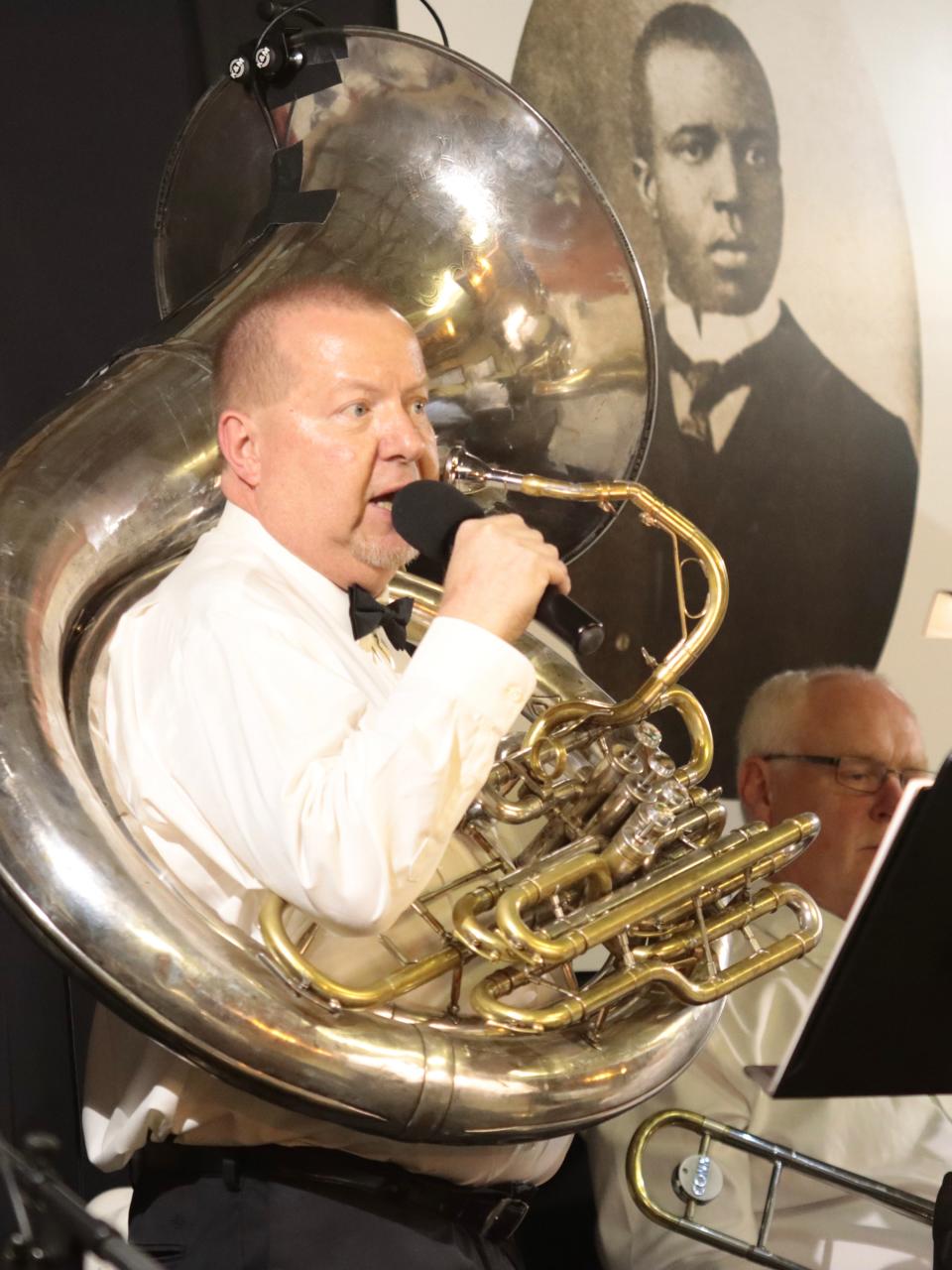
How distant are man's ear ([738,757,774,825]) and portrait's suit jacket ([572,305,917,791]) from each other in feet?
0.25

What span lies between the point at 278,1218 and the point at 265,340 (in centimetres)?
84

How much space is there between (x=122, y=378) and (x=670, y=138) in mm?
1279

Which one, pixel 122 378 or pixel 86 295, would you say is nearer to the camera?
pixel 122 378

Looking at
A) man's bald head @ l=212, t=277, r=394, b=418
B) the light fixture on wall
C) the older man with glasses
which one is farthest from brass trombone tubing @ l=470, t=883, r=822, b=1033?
the light fixture on wall

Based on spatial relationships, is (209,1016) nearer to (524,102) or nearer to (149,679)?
(149,679)

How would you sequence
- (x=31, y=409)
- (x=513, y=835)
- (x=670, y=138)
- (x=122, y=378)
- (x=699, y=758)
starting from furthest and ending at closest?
(x=670, y=138)
(x=31, y=409)
(x=513, y=835)
(x=699, y=758)
(x=122, y=378)

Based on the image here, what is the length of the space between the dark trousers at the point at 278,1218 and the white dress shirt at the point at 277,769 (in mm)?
32

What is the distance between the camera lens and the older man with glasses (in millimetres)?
1641

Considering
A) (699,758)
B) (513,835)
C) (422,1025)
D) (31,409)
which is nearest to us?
(422,1025)

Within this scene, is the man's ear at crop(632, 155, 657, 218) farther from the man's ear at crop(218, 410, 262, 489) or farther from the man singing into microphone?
the man's ear at crop(218, 410, 262, 489)

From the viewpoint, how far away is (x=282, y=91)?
1480 mm

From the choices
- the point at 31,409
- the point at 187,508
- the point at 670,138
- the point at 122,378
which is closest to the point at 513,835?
the point at 187,508

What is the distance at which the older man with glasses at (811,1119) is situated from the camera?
5.38ft

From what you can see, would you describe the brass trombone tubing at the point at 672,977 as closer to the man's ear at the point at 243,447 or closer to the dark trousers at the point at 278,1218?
the dark trousers at the point at 278,1218
